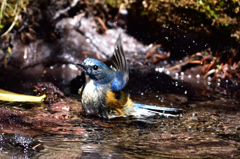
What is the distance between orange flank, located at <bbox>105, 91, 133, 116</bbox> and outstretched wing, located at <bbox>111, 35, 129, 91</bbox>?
10cm

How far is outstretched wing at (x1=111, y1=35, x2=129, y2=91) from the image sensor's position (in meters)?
4.37

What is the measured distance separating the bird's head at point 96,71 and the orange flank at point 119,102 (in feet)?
0.73

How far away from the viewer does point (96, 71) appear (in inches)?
170

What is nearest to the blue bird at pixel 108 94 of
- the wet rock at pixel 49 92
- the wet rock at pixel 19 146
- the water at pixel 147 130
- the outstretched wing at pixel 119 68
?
the outstretched wing at pixel 119 68

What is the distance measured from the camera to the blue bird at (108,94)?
165 inches

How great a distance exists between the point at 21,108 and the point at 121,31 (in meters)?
3.58

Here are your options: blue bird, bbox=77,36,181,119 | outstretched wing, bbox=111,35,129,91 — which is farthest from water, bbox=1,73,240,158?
outstretched wing, bbox=111,35,129,91

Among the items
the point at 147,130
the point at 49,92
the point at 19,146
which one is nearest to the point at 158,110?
the point at 147,130

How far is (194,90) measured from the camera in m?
5.56

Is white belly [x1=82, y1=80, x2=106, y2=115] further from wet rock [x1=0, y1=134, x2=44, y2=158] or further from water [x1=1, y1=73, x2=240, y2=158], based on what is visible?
wet rock [x1=0, y1=134, x2=44, y2=158]

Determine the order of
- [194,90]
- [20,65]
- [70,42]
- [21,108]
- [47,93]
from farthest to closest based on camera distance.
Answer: [70,42] → [20,65] → [194,90] → [47,93] → [21,108]

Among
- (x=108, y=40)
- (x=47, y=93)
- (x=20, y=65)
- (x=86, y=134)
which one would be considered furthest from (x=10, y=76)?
(x=86, y=134)

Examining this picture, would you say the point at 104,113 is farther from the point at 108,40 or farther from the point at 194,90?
the point at 108,40

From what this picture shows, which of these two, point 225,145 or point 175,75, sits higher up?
point 175,75
